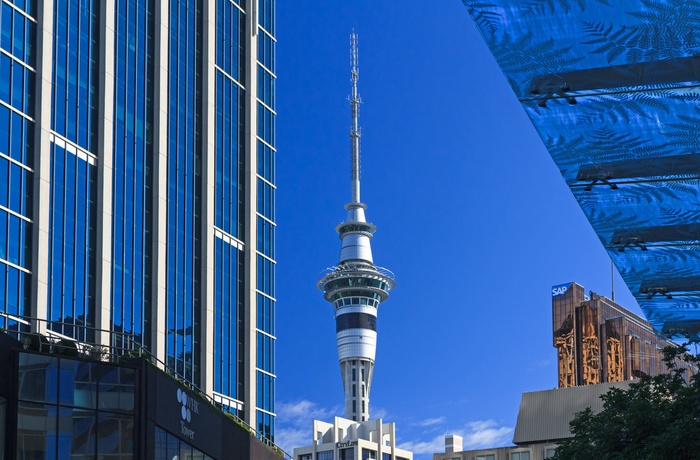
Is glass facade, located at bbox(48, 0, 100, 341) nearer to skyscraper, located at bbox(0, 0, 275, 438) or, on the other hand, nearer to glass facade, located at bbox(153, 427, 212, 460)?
skyscraper, located at bbox(0, 0, 275, 438)

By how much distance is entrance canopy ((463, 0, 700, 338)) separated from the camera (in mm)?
19375

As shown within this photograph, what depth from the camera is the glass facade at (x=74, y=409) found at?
45562mm

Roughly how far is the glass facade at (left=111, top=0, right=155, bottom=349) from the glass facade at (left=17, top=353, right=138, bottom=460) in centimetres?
4331

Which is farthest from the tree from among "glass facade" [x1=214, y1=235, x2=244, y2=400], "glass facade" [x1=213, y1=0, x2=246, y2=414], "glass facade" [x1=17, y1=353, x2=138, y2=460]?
"glass facade" [x1=213, y1=0, x2=246, y2=414]

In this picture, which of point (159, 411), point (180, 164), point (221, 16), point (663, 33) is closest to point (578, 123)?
point (663, 33)

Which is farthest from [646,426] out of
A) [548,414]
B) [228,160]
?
[548,414]

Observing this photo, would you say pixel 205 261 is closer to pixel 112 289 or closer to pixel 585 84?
pixel 112 289

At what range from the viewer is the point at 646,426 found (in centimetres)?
4081

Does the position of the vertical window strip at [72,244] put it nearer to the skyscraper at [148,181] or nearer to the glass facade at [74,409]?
the skyscraper at [148,181]

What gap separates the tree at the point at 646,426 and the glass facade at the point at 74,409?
52.5ft

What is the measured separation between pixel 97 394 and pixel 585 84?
30.6 meters

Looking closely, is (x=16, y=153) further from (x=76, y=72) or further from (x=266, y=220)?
(x=266, y=220)

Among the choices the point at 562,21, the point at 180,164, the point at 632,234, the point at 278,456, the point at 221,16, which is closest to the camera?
the point at 562,21

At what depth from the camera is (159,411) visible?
50812 mm
